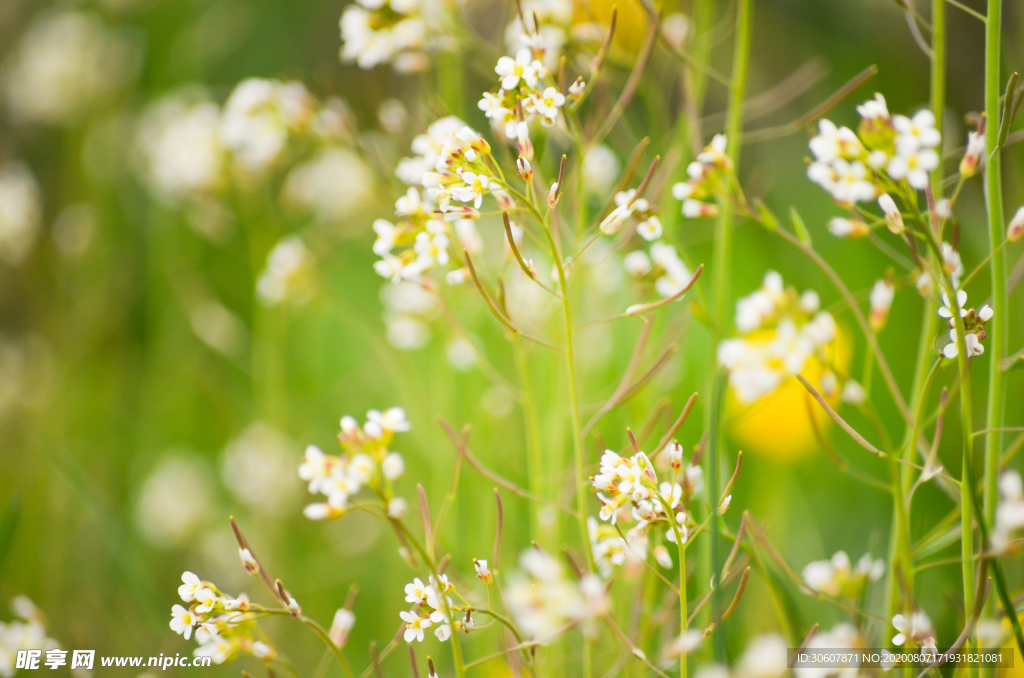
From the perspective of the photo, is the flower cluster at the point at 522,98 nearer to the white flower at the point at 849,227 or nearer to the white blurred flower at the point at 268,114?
the white flower at the point at 849,227

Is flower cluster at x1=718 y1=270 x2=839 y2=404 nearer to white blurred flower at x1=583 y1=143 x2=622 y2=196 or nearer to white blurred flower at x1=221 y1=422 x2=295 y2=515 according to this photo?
white blurred flower at x1=583 y1=143 x2=622 y2=196

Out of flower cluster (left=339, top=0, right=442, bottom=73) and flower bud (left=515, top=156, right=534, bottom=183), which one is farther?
flower cluster (left=339, top=0, right=442, bottom=73)

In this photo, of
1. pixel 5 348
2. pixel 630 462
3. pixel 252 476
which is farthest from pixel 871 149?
pixel 5 348

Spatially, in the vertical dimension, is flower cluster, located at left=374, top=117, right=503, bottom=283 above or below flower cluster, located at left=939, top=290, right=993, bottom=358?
above

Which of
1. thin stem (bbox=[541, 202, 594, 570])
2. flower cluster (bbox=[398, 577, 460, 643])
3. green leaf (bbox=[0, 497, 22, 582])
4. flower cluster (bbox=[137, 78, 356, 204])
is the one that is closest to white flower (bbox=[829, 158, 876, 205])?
thin stem (bbox=[541, 202, 594, 570])

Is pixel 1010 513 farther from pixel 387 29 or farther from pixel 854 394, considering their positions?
pixel 387 29

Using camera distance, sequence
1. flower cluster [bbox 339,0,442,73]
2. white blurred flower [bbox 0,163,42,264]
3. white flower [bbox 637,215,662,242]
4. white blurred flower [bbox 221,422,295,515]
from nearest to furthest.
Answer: white flower [bbox 637,215,662,242]
flower cluster [bbox 339,0,442,73]
white blurred flower [bbox 221,422,295,515]
white blurred flower [bbox 0,163,42,264]

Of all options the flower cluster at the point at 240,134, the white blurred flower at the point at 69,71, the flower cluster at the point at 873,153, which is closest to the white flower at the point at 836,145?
the flower cluster at the point at 873,153
